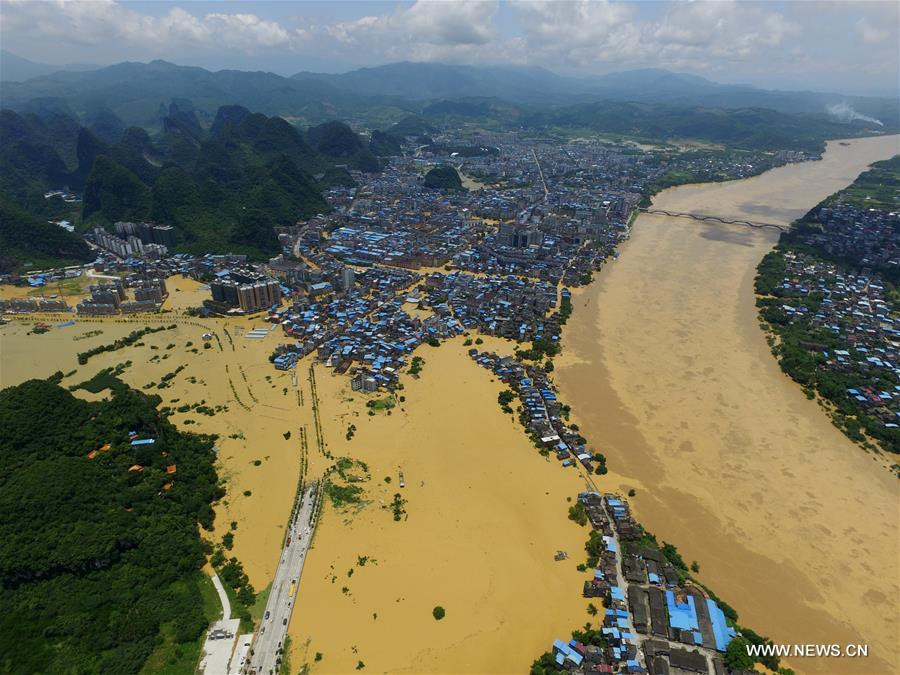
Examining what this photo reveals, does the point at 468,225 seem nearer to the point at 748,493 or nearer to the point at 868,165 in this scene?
the point at 748,493

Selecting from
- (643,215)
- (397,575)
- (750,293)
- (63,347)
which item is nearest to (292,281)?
(63,347)

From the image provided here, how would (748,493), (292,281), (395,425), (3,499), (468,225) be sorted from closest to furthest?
(3,499)
(748,493)
(395,425)
(292,281)
(468,225)

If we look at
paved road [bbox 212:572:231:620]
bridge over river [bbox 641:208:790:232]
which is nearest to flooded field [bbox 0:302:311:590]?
paved road [bbox 212:572:231:620]

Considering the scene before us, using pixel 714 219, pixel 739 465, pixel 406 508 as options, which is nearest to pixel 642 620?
pixel 406 508

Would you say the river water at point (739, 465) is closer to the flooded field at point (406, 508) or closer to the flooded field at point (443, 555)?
the flooded field at point (443, 555)

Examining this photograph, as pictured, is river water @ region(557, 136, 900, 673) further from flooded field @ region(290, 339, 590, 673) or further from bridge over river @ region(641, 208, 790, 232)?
bridge over river @ region(641, 208, 790, 232)

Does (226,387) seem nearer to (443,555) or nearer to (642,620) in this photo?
(443,555)
